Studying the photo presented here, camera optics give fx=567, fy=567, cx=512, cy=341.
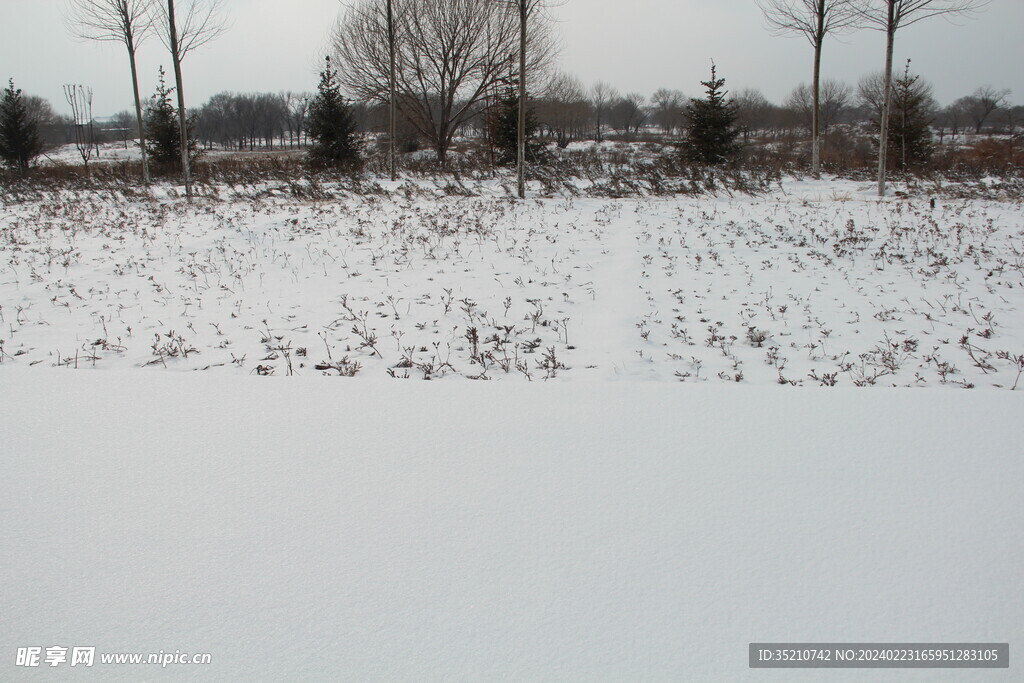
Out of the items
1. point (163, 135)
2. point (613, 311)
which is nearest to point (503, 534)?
point (613, 311)

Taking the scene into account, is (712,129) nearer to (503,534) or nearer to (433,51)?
(433,51)

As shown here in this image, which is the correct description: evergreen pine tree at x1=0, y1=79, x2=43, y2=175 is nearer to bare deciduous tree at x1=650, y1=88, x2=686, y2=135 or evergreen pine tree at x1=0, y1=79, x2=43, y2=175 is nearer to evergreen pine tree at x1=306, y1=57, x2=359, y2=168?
evergreen pine tree at x1=306, y1=57, x2=359, y2=168

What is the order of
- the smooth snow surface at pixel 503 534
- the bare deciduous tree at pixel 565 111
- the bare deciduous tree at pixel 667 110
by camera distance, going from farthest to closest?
the bare deciduous tree at pixel 667 110 < the bare deciduous tree at pixel 565 111 < the smooth snow surface at pixel 503 534

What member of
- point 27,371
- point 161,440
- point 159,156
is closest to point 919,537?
point 161,440

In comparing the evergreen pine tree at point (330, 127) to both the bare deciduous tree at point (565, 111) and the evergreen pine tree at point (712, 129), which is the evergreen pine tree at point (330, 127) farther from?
the bare deciduous tree at point (565, 111)

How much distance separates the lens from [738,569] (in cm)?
178

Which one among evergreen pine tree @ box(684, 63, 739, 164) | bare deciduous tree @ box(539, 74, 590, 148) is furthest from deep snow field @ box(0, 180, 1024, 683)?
bare deciduous tree @ box(539, 74, 590, 148)

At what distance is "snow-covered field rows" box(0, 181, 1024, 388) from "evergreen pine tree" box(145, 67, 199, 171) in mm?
11967

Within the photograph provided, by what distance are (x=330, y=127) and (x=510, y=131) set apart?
6.89 meters

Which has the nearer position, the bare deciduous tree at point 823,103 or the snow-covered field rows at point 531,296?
the snow-covered field rows at point 531,296

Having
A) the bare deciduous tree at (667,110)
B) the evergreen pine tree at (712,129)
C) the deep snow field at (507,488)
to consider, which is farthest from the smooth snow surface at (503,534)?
the bare deciduous tree at (667,110)

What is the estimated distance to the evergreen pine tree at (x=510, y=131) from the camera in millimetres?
21703

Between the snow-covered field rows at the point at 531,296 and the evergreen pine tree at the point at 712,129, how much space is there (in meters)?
9.81

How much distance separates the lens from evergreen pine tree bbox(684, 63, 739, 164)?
2034cm
